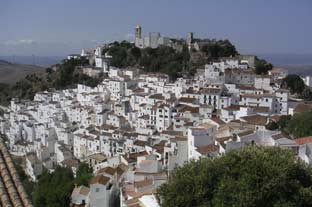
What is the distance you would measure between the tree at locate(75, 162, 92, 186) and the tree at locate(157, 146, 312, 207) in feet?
37.5

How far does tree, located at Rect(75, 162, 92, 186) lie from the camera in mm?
22789

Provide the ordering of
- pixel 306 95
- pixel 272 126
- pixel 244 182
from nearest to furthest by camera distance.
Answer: pixel 244 182, pixel 272 126, pixel 306 95

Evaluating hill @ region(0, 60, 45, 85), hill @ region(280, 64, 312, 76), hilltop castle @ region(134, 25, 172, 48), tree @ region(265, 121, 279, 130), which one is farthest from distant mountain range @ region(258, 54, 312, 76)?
hill @ region(0, 60, 45, 85)

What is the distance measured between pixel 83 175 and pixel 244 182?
15.1 metres

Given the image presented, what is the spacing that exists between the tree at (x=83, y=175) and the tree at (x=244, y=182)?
11.4 m

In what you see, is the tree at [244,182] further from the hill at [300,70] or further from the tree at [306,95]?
the hill at [300,70]

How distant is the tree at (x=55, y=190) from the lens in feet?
68.7

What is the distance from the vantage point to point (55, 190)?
2186 centimetres

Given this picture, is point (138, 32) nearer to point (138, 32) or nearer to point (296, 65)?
point (138, 32)

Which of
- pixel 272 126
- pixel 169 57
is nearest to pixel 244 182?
pixel 272 126

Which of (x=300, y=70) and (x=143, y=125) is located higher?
(x=300, y=70)

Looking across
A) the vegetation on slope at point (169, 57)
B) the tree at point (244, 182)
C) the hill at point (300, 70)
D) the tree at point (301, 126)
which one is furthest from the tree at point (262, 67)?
the tree at point (244, 182)

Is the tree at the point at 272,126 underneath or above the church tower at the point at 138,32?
underneath

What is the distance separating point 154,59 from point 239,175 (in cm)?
3614
